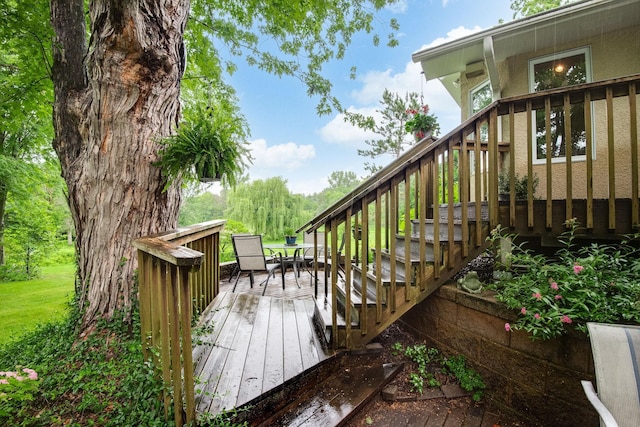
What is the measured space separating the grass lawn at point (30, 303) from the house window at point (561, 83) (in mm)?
6615

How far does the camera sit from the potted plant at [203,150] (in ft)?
8.05

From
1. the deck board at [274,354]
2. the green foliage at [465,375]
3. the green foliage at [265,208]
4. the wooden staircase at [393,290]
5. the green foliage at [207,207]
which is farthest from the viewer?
the green foliage at [207,207]

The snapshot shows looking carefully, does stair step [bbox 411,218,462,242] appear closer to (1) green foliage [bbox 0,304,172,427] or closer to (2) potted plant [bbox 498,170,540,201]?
(2) potted plant [bbox 498,170,540,201]

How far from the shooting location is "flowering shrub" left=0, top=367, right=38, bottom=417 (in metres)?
1.50

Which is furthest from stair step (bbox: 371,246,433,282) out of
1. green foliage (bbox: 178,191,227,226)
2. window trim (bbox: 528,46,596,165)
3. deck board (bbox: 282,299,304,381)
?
green foliage (bbox: 178,191,227,226)

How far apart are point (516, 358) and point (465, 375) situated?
0.43 metres

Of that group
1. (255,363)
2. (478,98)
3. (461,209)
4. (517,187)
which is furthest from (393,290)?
(478,98)

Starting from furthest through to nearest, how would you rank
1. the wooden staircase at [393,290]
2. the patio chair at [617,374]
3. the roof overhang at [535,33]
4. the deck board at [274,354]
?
the roof overhang at [535,33] < the wooden staircase at [393,290] < the deck board at [274,354] < the patio chair at [617,374]

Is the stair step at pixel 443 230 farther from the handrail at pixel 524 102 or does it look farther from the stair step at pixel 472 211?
the handrail at pixel 524 102

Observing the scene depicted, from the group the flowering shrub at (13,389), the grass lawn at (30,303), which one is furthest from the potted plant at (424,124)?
the grass lawn at (30,303)

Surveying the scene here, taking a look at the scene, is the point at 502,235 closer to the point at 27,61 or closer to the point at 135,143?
the point at 135,143

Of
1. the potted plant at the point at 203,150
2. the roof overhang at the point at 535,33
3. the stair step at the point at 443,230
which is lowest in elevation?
the stair step at the point at 443,230

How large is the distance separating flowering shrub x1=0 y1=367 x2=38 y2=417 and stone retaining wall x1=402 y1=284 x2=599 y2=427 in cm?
294

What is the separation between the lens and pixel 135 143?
8.49 feet
